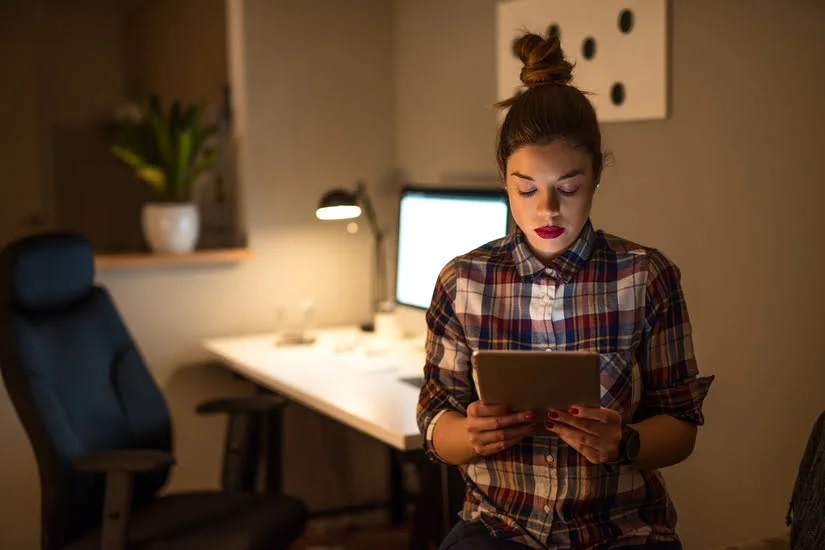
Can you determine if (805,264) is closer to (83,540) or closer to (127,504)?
(127,504)

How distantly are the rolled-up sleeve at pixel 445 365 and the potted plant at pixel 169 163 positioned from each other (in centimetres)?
179

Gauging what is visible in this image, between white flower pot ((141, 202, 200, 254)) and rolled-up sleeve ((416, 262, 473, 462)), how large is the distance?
1803 millimetres

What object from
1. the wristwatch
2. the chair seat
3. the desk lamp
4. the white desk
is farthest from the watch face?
the desk lamp

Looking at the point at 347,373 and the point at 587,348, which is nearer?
the point at 587,348

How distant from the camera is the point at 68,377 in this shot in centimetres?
232

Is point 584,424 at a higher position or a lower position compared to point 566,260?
lower

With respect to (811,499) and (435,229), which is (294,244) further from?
(811,499)

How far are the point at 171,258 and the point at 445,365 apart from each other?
1820 mm

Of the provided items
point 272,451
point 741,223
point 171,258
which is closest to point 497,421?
point 741,223

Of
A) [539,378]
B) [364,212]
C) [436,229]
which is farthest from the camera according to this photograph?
[364,212]

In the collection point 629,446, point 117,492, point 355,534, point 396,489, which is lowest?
point 355,534

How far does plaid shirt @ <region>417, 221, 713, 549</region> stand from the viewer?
4.61 ft

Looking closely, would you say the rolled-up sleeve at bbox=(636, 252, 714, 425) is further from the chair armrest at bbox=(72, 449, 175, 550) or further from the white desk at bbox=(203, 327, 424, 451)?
the chair armrest at bbox=(72, 449, 175, 550)

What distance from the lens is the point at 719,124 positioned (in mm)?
2109
